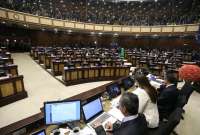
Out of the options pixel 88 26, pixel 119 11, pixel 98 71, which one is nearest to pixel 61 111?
pixel 98 71

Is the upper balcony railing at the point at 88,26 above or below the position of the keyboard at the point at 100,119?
above

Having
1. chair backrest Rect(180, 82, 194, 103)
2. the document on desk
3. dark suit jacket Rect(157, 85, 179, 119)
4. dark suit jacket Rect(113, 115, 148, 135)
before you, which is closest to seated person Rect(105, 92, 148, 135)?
dark suit jacket Rect(113, 115, 148, 135)

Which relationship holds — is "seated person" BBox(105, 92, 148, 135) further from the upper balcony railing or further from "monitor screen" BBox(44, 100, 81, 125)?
the upper balcony railing

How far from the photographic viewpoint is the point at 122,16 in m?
22.5

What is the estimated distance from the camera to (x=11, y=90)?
568 centimetres

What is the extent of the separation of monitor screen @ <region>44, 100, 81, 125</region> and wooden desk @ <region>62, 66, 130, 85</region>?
528 centimetres

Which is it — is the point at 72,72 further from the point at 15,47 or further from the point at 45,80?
the point at 15,47

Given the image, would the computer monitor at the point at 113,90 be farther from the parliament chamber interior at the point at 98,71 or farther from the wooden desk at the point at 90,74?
the wooden desk at the point at 90,74

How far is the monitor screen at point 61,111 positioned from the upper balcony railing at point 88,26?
14000mm

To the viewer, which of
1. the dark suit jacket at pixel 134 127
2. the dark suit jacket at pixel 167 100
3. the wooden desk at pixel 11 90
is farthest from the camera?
the wooden desk at pixel 11 90

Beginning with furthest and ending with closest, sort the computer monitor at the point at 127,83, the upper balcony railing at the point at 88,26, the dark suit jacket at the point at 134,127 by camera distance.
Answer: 1. the upper balcony railing at the point at 88,26
2. the computer monitor at the point at 127,83
3. the dark suit jacket at the point at 134,127

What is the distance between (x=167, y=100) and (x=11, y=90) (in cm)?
512

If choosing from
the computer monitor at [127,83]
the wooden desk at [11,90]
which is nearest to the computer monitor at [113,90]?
the computer monitor at [127,83]

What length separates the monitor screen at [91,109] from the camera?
2.63 m
